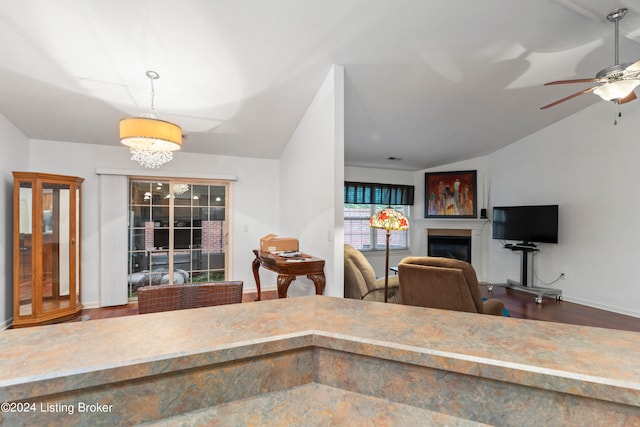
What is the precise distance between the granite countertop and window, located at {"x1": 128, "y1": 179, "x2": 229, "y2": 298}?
3948 mm

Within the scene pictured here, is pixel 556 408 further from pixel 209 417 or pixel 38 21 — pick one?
Answer: pixel 38 21

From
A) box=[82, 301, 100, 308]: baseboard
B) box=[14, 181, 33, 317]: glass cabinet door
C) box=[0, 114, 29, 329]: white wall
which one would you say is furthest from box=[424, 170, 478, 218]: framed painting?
box=[0, 114, 29, 329]: white wall

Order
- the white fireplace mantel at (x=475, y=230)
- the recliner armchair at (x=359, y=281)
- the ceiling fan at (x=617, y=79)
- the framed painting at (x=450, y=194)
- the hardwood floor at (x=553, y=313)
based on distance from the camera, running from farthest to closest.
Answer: the framed painting at (x=450, y=194), the white fireplace mantel at (x=475, y=230), the hardwood floor at (x=553, y=313), the recliner armchair at (x=359, y=281), the ceiling fan at (x=617, y=79)

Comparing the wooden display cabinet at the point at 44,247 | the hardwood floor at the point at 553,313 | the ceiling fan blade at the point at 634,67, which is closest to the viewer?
the ceiling fan blade at the point at 634,67

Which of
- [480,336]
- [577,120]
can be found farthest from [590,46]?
[480,336]

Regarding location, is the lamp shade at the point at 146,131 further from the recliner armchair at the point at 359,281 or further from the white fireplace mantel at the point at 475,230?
the white fireplace mantel at the point at 475,230

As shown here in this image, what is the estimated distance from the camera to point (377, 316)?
0.94 meters

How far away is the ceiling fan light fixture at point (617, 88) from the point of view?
2.37 meters

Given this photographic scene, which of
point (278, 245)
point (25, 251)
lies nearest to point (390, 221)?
point (278, 245)

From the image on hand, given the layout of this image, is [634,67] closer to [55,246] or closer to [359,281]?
[359,281]

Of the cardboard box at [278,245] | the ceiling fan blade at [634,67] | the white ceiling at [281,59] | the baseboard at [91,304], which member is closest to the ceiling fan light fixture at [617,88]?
the ceiling fan blade at [634,67]

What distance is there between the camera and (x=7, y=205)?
3.32 metres

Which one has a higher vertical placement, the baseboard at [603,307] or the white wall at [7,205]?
the white wall at [7,205]

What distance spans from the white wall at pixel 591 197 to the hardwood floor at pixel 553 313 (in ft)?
0.76
